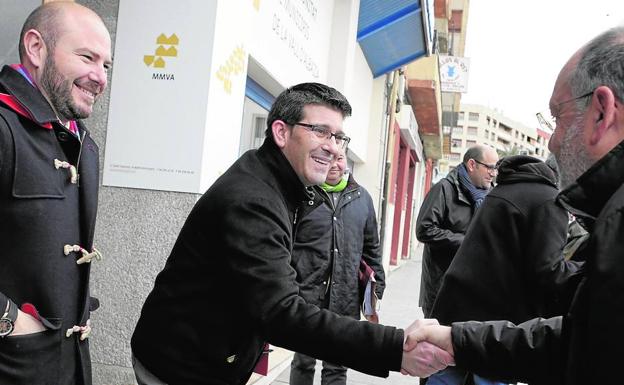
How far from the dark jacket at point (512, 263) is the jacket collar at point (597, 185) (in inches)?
48.0

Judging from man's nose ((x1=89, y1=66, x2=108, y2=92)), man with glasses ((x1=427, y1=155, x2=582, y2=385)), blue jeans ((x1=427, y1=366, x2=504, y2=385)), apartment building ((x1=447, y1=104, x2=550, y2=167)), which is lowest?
blue jeans ((x1=427, y1=366, x2=504, y2=385))

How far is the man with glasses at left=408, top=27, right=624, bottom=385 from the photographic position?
117 cm

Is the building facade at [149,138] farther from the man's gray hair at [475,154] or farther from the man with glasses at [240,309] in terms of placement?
the man's gray hair at [475,154]

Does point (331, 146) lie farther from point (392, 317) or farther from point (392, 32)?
point (392, 32)

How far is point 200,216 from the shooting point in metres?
2.00

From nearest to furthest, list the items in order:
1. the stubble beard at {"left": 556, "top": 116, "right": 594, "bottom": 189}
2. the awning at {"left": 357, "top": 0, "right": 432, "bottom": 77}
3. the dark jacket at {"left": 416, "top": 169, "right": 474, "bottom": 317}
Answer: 1. the stubble beard at {"left": 556, "top": 116, "right": 594, "bottom": 189}
2. the dark jacket at {"left": 416, "top": 169, "right": 474, "bottom": 317}
3. the awning at {"left": 357, "top": 0, "right": 432, "bottom": 77}

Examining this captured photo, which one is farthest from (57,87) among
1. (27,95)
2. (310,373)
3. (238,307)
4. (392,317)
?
(392,317)

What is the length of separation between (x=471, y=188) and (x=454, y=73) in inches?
Result: 539

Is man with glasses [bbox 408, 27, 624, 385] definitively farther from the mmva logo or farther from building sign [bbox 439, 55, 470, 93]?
building sign [bbox 439, 55, 470, 93]

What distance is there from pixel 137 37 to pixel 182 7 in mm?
364

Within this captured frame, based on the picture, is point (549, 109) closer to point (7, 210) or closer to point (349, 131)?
point (7, 210)

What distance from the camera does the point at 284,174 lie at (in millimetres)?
2133

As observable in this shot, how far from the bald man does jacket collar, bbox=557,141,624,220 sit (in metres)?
1.63

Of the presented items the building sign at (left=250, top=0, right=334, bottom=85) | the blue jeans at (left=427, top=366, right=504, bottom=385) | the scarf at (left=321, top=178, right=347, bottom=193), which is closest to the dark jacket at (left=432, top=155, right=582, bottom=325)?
the blue jeans at (left=427, top=366, right=504, bottom=385)
